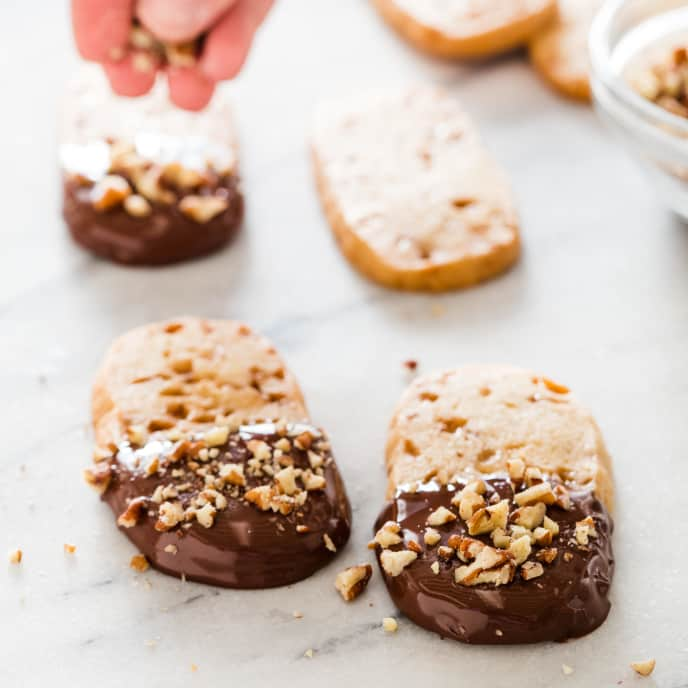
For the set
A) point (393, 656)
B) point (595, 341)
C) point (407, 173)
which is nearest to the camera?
point (393, 656)

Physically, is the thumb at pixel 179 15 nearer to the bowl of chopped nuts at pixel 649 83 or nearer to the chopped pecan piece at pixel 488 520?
the bowl of chopped nuts at pixel 649 83

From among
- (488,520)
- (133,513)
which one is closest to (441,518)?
(488,520)

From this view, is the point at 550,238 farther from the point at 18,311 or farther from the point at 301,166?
the point at 18,311

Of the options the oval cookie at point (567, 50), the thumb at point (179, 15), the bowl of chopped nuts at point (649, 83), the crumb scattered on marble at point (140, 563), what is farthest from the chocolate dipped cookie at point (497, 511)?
the oval cookie at point (567, 50)

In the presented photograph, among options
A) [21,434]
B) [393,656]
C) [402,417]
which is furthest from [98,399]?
[393,656]

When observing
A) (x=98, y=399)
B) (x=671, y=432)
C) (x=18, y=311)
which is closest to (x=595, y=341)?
(x=671, y=432)

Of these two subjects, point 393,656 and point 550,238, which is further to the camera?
point 550,238

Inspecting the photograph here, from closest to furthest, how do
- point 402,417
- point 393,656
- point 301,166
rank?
point 393,656
point 402,417
point 301,166

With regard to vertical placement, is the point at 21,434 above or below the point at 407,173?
below
